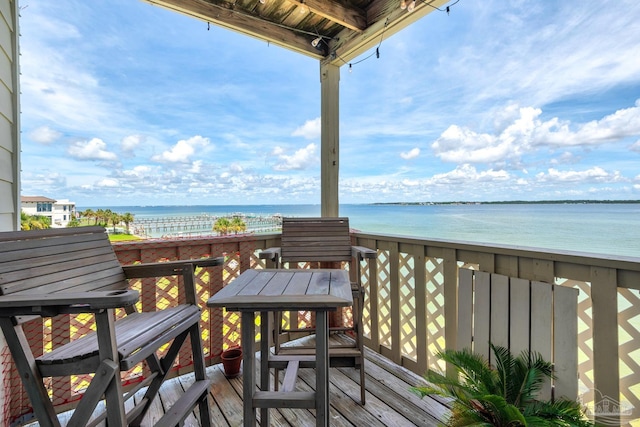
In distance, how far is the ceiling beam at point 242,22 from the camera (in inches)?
89.3

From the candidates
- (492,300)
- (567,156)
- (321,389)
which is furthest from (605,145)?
(321,389)

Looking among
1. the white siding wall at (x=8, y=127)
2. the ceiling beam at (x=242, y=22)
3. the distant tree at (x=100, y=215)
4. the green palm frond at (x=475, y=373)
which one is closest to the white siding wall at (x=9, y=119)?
the white siding wall at (x=8, y=127)

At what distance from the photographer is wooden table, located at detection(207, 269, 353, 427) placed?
118 centimetres

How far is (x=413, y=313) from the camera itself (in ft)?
7.23

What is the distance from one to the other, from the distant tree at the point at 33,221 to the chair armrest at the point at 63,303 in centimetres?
96

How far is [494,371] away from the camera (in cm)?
154

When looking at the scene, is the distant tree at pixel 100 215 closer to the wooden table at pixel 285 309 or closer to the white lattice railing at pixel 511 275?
the wooden table at pixel 285 309

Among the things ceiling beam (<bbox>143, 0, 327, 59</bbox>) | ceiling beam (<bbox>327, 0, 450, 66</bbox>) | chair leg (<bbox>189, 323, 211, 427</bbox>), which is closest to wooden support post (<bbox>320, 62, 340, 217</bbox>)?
ceiling beam (<bbox>327, 0, 450, 66</bbox>)

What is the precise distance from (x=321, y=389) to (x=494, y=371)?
983 millimetres

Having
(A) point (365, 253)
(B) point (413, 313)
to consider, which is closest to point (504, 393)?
(B) point (413, 313)

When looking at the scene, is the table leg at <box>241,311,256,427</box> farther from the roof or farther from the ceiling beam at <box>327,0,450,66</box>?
the ceiling beam at <box>327,0,450,66</box>

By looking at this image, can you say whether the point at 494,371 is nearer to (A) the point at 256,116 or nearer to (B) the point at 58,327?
(B) the point at 58,327

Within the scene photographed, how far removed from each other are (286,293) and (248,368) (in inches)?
15.2
